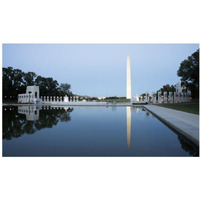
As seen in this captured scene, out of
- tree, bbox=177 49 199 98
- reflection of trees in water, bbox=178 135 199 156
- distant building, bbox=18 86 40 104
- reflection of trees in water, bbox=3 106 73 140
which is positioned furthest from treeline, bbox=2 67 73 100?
reflection of trees in water, bbox=178 135 199 156

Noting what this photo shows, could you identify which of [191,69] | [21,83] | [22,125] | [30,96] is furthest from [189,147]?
[21,83]

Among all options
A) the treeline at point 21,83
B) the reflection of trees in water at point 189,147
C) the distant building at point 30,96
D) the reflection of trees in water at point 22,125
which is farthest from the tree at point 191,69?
the treeline at point 21,83

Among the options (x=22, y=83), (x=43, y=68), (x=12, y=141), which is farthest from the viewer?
(x=43, y=68)

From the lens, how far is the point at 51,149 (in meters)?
3.78

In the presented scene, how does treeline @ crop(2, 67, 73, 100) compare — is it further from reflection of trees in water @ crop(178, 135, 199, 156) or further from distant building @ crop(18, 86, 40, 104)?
reflection of trees in water @ crop(178, 135, 199, 156)

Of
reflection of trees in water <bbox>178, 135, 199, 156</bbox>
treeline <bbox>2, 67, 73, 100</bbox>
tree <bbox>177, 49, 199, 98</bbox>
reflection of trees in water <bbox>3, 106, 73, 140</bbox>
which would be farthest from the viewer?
treeline <bbox>2, 67, 73, 100</bbox>

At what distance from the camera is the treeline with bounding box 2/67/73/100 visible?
33000 millimetres

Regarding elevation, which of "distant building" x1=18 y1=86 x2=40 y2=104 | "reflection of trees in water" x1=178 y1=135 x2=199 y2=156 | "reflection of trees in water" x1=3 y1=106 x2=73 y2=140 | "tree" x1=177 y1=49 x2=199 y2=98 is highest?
"tree" x1=177 y1=49 x2=199 y2=98

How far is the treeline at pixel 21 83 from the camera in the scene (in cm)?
3300

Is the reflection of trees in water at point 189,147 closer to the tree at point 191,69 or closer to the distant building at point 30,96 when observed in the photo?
the tree at point 191,69
